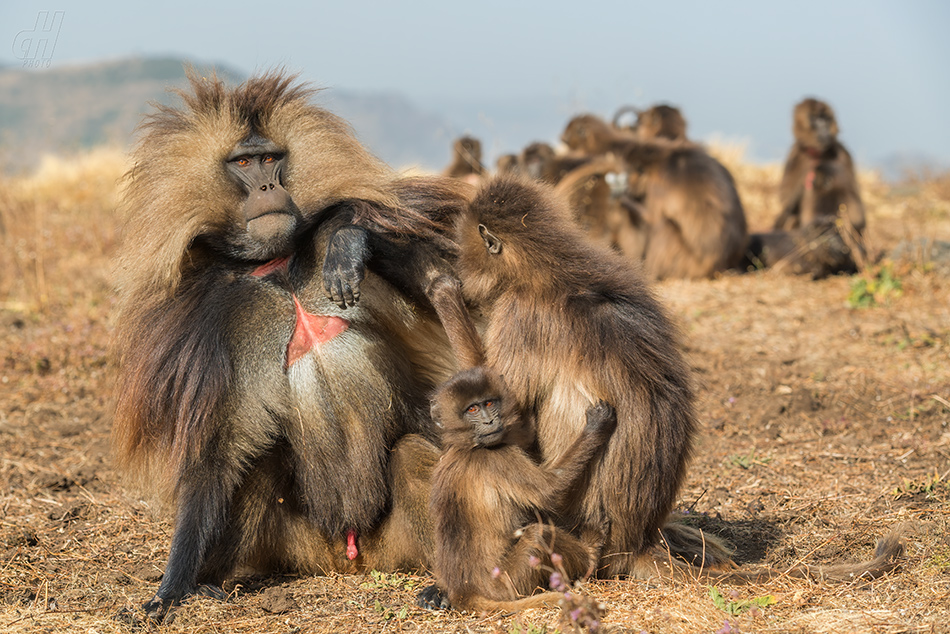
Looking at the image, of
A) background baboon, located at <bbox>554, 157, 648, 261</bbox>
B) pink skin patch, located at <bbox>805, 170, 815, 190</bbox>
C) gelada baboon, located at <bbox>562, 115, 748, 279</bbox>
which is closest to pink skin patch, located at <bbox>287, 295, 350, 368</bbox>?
background baboon, located at <bbox>554, 157, 648, 261</bbox>

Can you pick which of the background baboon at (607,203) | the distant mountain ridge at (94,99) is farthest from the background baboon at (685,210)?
the distant mountain ridge at (94,99)

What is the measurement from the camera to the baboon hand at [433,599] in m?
3.44

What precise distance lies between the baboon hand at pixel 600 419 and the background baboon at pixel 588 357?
0.04m

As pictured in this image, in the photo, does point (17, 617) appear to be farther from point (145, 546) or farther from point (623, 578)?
point (623, 578)

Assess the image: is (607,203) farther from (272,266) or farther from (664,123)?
(272,266)

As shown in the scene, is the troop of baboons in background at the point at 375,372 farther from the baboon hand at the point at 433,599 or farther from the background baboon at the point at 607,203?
the background baboon at the point at 607,203

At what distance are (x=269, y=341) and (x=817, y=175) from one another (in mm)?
9254

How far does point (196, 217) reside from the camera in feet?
12.4

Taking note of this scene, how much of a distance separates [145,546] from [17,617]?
1.00 metres

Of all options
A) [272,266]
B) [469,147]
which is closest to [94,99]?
[469,147]

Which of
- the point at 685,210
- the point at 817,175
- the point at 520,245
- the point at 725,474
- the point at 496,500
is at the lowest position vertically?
the point at 725,474

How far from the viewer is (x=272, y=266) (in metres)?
3.97

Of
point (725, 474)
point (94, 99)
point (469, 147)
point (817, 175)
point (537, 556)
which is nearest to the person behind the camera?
point (537, 556)

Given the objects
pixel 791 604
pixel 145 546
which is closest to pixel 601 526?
pixel 791 604
